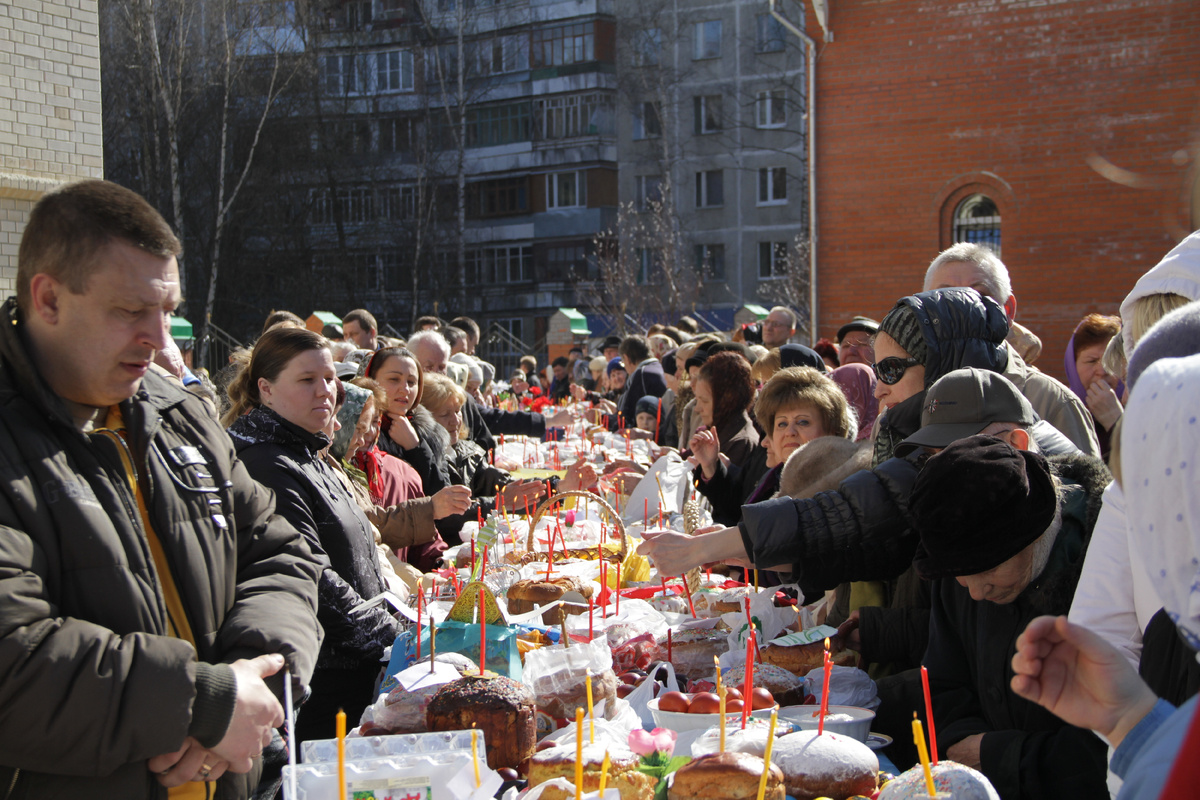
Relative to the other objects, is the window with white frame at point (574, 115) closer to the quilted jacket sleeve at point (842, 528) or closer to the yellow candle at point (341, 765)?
the quilted jacket sleeve at point (842, 528)

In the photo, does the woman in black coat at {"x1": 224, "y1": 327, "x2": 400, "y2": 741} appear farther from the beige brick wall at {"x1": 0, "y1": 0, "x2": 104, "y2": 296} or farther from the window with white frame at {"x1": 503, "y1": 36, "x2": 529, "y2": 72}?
the window with white frame at {"x1": 503, "y1": 36, "x2": 529, "y2": 72}

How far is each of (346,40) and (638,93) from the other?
11995 millimetres

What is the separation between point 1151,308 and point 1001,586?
0.81m

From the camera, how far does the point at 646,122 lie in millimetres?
40406

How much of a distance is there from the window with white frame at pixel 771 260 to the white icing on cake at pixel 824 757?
35.9 meters

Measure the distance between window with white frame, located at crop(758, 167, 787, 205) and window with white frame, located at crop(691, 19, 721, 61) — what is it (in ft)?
16.3

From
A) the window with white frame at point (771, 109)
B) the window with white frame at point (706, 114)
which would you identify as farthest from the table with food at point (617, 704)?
the window with white frame at point (706, 114)

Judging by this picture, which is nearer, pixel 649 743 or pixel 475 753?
pixel 475 753

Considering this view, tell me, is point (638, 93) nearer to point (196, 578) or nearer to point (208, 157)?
point (208, 157)

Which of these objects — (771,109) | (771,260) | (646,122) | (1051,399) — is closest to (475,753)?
(1051,399)

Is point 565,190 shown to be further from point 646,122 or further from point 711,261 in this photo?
point 711,261

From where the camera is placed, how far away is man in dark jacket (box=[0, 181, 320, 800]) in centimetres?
182

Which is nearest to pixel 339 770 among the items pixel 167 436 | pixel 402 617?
pixel 167 436

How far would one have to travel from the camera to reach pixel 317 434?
11.5 ft
